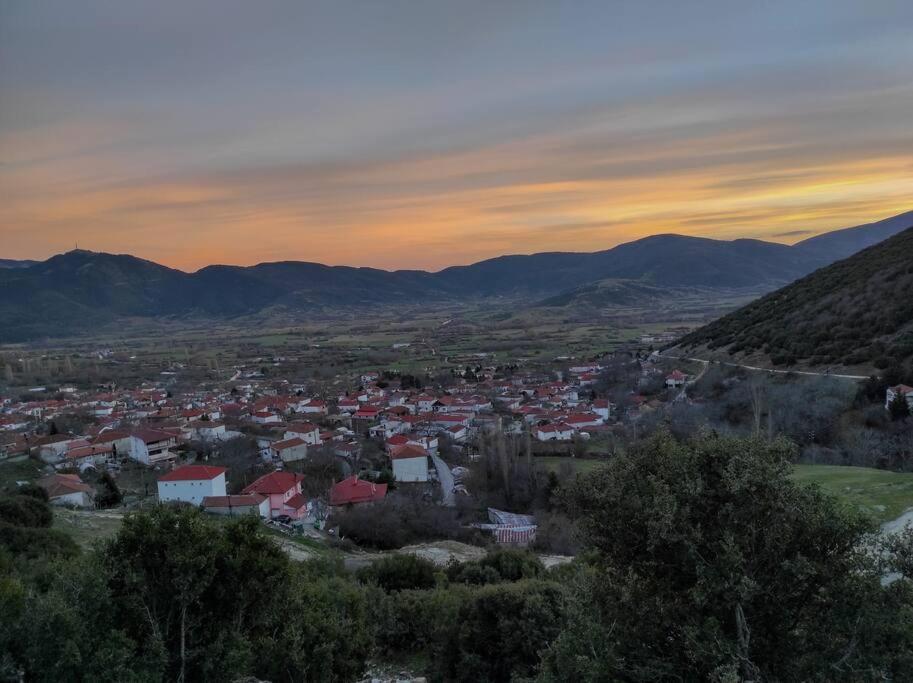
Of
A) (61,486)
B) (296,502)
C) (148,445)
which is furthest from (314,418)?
(296,502)

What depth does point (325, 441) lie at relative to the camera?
4019cm

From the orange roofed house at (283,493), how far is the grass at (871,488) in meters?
18.6

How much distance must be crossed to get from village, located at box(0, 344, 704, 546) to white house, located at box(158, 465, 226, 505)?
6cm

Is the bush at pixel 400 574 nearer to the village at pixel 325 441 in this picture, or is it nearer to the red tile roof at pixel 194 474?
the village at pixel 325 441

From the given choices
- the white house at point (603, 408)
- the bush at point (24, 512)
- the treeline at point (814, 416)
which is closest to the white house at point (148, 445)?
the bush at point (24, 512)

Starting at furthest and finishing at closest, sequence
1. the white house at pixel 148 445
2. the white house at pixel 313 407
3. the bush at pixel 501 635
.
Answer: the white house at pixel 313 407, the white house at pixel 148 445, the bush at pixel 501 635

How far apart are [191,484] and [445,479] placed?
12.3 metres

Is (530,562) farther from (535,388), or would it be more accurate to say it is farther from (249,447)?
(535,388)

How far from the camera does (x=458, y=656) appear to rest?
404 inches

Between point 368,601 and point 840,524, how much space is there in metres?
9.15

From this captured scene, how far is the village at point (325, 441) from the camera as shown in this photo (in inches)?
1081

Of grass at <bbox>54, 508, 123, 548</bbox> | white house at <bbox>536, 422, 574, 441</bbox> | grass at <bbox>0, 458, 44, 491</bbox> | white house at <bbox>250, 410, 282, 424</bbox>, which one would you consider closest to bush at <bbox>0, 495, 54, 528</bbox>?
grass at <bbox>54, 508, 123, 548</bbox>

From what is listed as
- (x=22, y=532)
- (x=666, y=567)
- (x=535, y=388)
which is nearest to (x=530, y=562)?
(x=666, y=567)

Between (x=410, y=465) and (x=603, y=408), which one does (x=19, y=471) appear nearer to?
(x=410, y=465)
